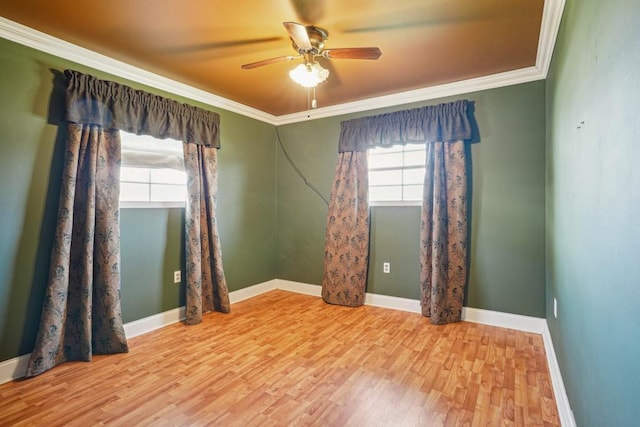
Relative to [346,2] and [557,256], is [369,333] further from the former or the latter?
[346,2]

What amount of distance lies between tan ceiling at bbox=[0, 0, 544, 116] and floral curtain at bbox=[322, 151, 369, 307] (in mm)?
1038

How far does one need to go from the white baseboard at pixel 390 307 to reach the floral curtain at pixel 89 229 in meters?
0.15

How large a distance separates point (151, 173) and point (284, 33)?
1881mm

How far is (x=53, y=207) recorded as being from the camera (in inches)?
95.2

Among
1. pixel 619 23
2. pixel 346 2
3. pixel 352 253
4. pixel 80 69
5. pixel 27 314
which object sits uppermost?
pixel 346 2

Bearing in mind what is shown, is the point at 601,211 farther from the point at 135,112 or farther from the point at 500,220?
the point at 135,112

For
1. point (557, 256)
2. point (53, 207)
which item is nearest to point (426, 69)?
point (557, 256)

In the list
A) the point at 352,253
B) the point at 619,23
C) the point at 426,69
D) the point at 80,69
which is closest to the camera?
the point at 619,23

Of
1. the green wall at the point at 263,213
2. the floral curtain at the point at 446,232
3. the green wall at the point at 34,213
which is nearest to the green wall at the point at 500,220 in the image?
the green wall at the point at 263,213

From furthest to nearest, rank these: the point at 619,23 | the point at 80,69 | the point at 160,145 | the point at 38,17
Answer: the point at 160,145 < the point at 80,69 < the point at 38,17 < the point at 619,23

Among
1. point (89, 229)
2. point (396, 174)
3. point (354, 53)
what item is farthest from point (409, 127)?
point (89, 229)

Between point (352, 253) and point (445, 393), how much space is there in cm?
194

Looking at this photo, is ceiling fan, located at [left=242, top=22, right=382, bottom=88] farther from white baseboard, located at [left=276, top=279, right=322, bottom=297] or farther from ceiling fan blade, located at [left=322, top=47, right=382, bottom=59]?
white baseboard, located at [left=276, top=279, right=322, bottom=297]

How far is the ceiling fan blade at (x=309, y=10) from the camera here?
1.97 metres
